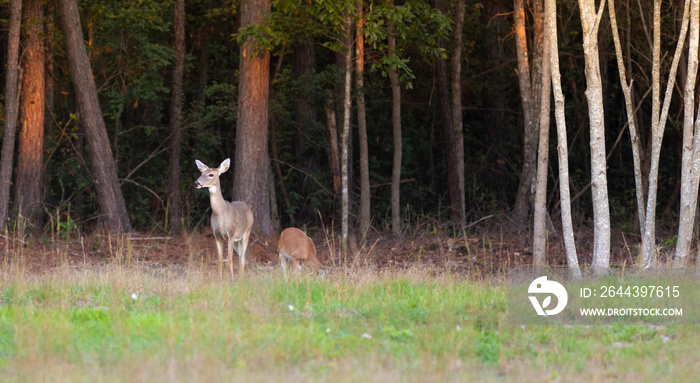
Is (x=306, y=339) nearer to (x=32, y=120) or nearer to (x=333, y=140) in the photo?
(x=333, y=140)

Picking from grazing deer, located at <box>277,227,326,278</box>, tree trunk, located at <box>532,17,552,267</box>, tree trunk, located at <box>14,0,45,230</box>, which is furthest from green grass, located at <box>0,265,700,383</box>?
tree trunk, located at <box>14,0,45,230</box>

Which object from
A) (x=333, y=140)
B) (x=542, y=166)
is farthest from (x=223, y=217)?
(x=333, y=140)

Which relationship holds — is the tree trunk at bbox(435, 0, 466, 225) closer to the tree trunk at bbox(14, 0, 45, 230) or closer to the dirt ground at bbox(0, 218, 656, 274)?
the dirt ground at bbox(0, 218, 656, 274)

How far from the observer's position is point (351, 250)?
1467 cm

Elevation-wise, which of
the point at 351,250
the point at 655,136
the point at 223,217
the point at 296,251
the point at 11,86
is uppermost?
the point at 11,86

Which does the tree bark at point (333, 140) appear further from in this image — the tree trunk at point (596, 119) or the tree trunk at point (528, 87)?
the tree trunk at point (596, 119)

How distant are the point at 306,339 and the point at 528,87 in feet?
33.7

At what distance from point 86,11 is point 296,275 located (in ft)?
37.9

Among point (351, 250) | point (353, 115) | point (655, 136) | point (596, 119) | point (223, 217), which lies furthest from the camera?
point (353, 115)

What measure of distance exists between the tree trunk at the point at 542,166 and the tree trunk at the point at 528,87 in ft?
10.3

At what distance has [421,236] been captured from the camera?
50.8 feet

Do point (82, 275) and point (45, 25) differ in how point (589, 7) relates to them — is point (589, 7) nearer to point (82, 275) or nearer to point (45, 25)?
point (82, 275)

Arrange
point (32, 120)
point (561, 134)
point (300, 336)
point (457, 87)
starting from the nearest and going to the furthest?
1. point (300, 336)
2. point (561, 134)
3. point (32, 120)
4. point (457, 87)

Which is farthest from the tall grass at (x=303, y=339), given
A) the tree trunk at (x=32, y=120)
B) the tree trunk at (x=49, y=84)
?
the tree trunk at (x=49, y=84)
